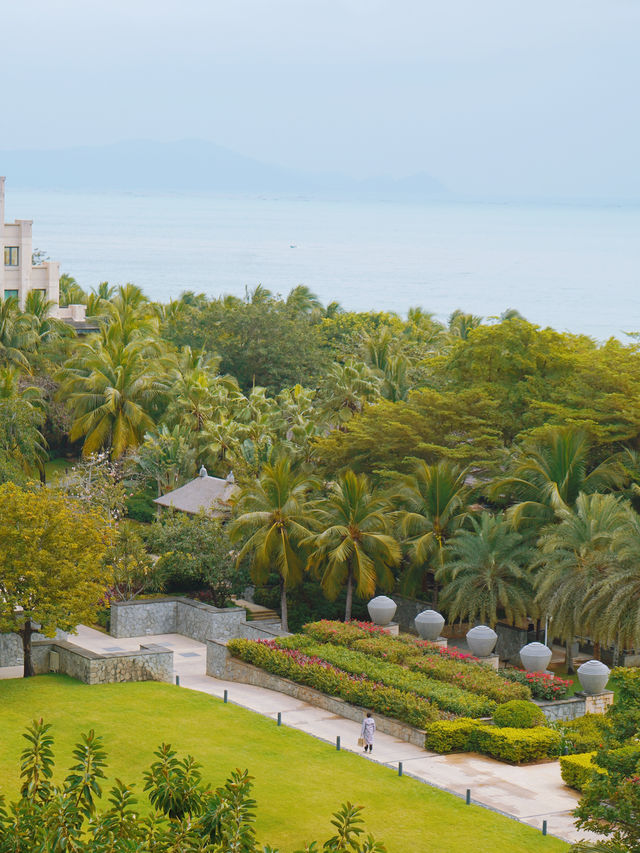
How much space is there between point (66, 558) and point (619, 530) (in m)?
14.7

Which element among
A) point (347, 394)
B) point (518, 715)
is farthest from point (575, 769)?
point (347, 394)

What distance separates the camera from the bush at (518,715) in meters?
29.5

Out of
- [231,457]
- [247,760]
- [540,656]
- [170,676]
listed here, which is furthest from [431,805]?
[231,457]

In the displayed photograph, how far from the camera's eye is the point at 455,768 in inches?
1094

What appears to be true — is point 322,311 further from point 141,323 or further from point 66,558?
point 66,558

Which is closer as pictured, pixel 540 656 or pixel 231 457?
pixel 540 656

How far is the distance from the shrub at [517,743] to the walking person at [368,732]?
2.39m

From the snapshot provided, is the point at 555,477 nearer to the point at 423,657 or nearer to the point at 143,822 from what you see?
the point at 423,657

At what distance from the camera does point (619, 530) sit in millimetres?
35594

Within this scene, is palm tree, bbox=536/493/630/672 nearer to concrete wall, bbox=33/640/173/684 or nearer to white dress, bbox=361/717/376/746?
white dress, bbox=361/717/376/746

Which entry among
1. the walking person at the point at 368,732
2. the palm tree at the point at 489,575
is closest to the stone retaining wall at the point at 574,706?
the walking person at the point at 368,732

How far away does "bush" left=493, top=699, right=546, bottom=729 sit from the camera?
29.5 m

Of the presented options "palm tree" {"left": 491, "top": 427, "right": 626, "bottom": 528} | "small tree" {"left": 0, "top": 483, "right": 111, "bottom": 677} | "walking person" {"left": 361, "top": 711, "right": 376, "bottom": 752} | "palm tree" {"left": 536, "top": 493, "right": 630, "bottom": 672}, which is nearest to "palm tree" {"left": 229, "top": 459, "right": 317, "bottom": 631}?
"palm tree" {"left": 491, "top": 427, "right": 626, "bottom": 528}

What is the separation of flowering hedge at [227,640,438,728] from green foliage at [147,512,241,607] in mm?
5874
